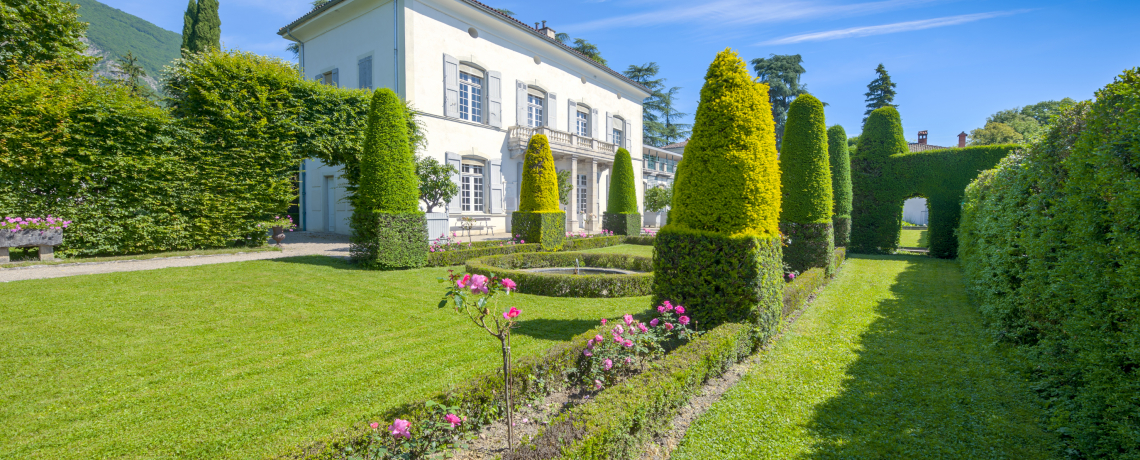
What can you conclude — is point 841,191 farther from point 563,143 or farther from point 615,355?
point 563,143

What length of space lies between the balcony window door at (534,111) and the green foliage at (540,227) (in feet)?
29.6

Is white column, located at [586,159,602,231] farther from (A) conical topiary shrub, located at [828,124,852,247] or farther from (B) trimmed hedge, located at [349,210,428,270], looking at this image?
(B) trimmed hedge, located at [349,210,428,270]

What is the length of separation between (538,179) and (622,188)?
6986 millimetres

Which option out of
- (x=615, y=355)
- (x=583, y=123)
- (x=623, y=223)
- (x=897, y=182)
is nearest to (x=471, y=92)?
(x=583, y=123)

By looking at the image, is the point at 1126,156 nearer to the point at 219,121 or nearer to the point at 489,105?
the point at 219,121

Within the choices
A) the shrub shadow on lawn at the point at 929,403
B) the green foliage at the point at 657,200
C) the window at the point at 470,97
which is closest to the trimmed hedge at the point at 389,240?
the shrub shadow on lawn at the point at 929,403

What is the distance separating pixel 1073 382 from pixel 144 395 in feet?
22.1

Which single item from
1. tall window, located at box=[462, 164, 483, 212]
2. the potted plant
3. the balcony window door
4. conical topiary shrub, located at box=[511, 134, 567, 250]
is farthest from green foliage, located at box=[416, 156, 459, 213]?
the potted plant

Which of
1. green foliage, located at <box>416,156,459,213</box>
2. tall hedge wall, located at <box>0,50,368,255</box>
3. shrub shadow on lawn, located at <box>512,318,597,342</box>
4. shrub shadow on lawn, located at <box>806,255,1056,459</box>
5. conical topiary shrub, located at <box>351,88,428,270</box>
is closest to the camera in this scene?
shrub shadow on lawn, located at <box>806,255,1056,459</box>

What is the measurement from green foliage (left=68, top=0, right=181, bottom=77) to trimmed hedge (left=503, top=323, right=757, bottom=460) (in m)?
118

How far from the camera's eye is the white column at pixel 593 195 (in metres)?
23.3

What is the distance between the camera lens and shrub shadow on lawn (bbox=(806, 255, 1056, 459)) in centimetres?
271

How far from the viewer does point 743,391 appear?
3.55 metres

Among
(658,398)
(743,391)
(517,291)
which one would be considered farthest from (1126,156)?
(517,291)
